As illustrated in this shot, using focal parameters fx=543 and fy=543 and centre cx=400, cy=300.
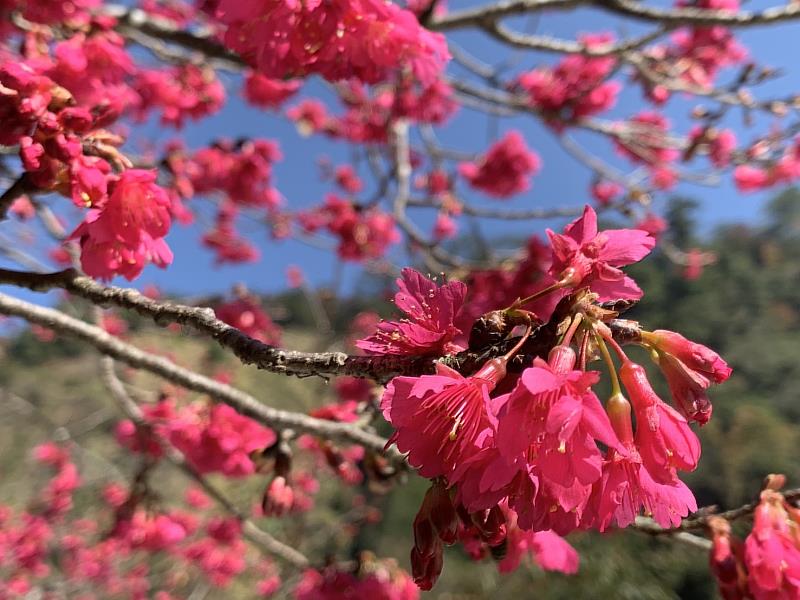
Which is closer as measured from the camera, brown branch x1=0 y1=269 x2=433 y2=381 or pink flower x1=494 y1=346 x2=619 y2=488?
pink flower x1=494 y1=346 x2=619 y2=488

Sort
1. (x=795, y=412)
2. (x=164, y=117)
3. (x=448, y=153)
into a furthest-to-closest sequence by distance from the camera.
Result: (x=795, y=412)
(x=448, y=153)
(x=164, y=117)

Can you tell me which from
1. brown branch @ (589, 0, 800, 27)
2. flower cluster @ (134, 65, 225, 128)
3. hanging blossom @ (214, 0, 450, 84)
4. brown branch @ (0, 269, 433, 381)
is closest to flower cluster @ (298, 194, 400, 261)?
flower cluster @ (134, 65, 225, 128)

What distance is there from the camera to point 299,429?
47.2 inches

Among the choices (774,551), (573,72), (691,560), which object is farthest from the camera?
(691,560)

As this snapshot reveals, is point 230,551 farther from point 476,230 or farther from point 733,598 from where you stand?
point 733,598

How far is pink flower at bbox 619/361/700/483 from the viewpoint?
64cm

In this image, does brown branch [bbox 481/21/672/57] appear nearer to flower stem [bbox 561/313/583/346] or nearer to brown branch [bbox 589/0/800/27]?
brown branch [bbox 589/0/800/27]

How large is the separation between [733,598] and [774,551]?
0.15 meters

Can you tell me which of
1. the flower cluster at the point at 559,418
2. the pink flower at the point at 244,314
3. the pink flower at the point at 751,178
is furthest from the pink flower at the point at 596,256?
the pink flower at the point at 751,178

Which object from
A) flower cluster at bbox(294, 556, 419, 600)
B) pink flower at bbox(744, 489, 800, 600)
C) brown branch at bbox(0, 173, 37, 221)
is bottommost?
flower cluster at bbox(294, 556, 419, 600)

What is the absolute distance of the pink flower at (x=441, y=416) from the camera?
601mm

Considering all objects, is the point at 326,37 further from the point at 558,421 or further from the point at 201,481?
the point at 201,481

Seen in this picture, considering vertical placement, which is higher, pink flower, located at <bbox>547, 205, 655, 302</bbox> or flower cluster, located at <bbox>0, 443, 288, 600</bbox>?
pink flower, located at <bbox>547, 205, 655, 302</bbox>

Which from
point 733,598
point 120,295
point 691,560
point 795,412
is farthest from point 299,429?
point 795,412
